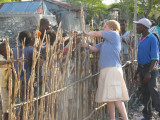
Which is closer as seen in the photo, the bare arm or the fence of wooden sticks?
the fence of wooden sticks

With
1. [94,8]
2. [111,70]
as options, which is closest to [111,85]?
[111,70]

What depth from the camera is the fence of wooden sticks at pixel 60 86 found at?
2922 millimetres

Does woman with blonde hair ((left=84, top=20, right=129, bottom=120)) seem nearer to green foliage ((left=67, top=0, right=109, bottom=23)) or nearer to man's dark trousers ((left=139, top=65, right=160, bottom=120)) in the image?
man's dark trousers ((left=139, top=65, right=160, bottom=120))

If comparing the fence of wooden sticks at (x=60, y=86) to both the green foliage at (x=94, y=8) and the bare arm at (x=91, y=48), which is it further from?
the green foliage at (x=94, y=8)

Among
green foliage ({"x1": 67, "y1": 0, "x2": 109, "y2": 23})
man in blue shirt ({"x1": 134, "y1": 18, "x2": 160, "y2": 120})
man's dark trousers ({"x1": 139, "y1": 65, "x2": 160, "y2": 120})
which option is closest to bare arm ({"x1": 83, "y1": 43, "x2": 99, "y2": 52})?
man in blue shirt ({"x1": 134, "y1": 18, "x2": 160, "y2": 120})

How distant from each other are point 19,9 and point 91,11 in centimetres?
831

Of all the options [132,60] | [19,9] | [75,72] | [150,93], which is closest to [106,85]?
[75,72]

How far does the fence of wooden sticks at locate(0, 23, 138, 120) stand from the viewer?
9.59 feet

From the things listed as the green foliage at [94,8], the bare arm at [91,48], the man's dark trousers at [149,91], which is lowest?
the man's dark trousers at [149,91]

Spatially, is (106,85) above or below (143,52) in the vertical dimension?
below

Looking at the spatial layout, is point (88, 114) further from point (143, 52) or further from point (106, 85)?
point (143, 52)

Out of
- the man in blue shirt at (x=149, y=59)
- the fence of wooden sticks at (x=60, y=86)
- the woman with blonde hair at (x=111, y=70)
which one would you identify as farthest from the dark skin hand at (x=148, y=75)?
the fence of wooden sticks at (x=60, y=86)

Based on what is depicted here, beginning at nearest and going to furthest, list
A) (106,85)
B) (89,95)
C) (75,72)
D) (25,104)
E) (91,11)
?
(25,104) < (75,72) < (106,85) < (89,95) < (91,11)

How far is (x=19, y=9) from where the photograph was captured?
21.6 meters
